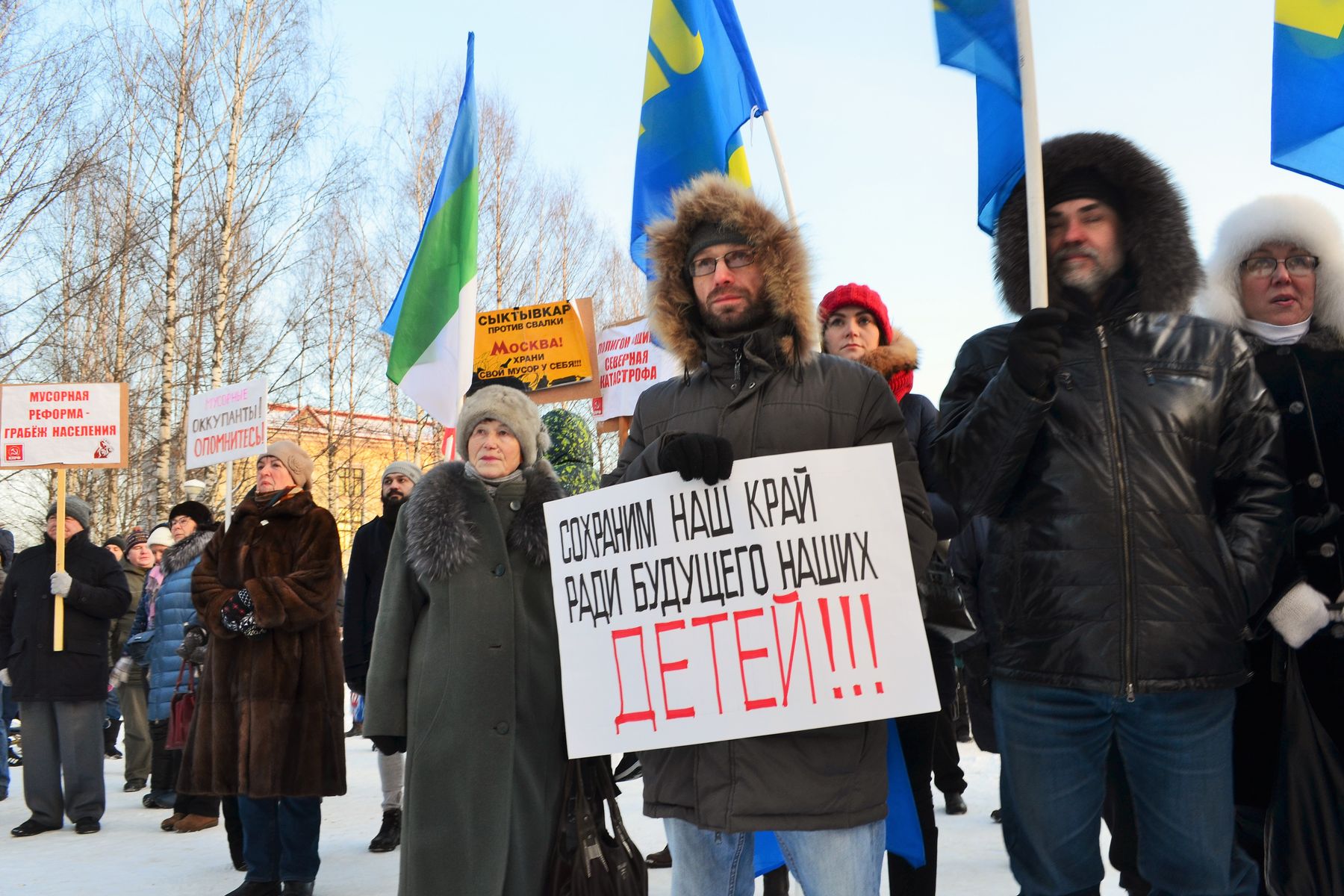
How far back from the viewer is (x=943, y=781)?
4.63 m

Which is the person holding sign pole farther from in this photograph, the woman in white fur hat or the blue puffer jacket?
the woman in white fur hat

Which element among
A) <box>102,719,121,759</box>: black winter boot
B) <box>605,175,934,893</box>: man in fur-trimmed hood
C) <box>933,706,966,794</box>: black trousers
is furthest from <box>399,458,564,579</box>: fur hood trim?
<box>102,719,121,759</box>: black winter boot

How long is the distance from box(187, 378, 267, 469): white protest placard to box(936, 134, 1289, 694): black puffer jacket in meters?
5.98

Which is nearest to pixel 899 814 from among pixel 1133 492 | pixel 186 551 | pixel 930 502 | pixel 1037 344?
pixel 1133 492

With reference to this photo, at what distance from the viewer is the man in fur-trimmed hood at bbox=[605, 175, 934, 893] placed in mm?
2508

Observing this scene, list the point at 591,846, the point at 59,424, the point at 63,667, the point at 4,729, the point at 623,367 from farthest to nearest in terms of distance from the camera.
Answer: the point at 4,729, the point at 623,367, the point at 59,424, the point at 63,667, the point at 591,846

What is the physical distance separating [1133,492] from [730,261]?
3.53 ft

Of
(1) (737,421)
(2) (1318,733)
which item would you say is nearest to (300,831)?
(1) (737,421)

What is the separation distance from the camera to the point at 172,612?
26.2 ft

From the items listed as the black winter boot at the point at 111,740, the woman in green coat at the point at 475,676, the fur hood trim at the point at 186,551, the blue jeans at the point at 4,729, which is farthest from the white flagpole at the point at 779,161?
the black winter boot at the point at 111,740

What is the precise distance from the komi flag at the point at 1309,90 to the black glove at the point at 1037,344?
126cm

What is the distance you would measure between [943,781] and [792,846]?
2278 mm

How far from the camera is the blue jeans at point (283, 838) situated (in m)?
5.23

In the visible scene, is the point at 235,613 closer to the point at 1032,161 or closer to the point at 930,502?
the point at 930,502
